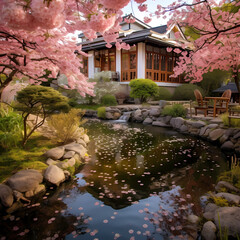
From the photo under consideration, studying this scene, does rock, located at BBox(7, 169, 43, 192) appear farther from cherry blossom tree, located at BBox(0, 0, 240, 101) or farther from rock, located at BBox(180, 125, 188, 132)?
rock, located at BBox(180, 125, 188, 132)

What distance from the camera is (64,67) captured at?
433cm

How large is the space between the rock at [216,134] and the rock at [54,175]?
6.15 meters

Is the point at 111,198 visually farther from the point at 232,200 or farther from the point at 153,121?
the point at 153,121

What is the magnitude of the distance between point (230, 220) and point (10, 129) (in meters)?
5.98

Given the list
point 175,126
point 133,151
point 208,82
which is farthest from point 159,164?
point 208,82

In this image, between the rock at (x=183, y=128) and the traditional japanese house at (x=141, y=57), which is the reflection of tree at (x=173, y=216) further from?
the traditional japanese house at (x=141, y=57)

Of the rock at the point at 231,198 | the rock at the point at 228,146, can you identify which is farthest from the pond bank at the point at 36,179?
the rock at the point at 228,146

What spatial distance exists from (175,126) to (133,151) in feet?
15.8

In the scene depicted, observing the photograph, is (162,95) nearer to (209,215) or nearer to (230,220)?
(209,215)

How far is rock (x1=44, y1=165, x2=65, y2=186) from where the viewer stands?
159 inches

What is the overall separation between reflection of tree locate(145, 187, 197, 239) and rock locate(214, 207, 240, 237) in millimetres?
402

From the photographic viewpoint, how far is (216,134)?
25.3 ft

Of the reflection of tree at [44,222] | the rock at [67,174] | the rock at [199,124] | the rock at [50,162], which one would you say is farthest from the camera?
the rock at [199,124]

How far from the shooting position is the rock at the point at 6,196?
317 cm
